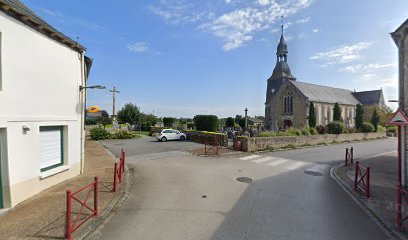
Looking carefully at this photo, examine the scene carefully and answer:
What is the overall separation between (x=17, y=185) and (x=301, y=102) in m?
37.8

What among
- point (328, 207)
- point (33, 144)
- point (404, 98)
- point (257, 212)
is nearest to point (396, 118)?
point (404, 98)

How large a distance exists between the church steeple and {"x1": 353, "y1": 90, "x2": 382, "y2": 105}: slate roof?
1918 cm

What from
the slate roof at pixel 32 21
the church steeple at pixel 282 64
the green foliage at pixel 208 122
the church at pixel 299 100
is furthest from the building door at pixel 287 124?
the slate roof at pixel 32 21

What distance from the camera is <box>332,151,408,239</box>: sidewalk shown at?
4.95 m

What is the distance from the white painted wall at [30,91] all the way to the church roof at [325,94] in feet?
119

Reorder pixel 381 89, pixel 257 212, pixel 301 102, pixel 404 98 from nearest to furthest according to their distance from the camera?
1. pixel 257 212
2. pixel 404 98
3. pixel 301 102
4. pixel 381 89

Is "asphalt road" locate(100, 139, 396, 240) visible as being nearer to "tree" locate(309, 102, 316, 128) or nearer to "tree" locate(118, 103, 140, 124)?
"tree" locate(309, 102, 316, 128)

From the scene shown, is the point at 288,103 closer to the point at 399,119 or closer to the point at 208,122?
the point at 208,122

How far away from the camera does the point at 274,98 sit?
41.0 meters

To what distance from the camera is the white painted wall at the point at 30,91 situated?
5.23 metres

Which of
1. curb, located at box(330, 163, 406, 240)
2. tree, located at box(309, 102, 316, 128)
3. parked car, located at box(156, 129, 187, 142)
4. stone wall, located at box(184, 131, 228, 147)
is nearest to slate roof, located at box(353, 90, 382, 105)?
tree, located at box(309, 102, 316, 128)

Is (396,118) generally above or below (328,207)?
above

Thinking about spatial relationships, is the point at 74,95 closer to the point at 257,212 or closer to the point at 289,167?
the point at 257,212

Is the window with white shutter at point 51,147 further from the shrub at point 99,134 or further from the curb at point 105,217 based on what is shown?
the shrub at point 99,134
